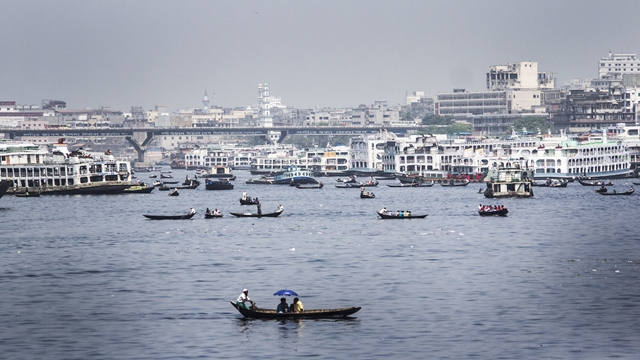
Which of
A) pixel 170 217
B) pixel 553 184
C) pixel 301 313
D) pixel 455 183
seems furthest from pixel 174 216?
pixel 455 183

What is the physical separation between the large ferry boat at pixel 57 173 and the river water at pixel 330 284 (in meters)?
44.0

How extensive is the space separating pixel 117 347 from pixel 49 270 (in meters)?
28.3

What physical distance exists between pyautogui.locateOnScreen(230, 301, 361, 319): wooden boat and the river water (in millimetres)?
398

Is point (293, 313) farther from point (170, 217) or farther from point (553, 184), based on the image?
point (553, 184)

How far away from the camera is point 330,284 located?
70312 mm

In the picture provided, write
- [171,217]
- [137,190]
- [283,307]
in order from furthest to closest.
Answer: [137,190], [171,217], [283,307]

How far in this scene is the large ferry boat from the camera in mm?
172125

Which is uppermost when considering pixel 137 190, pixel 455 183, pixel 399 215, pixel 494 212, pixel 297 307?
pixel 137 190

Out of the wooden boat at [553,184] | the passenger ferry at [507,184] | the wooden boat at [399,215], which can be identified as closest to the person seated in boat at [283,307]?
the wooden boat at [399,215]

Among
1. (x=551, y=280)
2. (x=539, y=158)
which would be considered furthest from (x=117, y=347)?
(x=539, y=158)

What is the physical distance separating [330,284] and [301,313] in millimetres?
13083

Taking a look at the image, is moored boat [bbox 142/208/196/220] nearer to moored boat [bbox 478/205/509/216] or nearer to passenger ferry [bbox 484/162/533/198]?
moored boat [bbox 478/205/509/216]

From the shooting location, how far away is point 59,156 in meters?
176

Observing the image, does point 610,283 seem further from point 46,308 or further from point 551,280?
point 46,308
